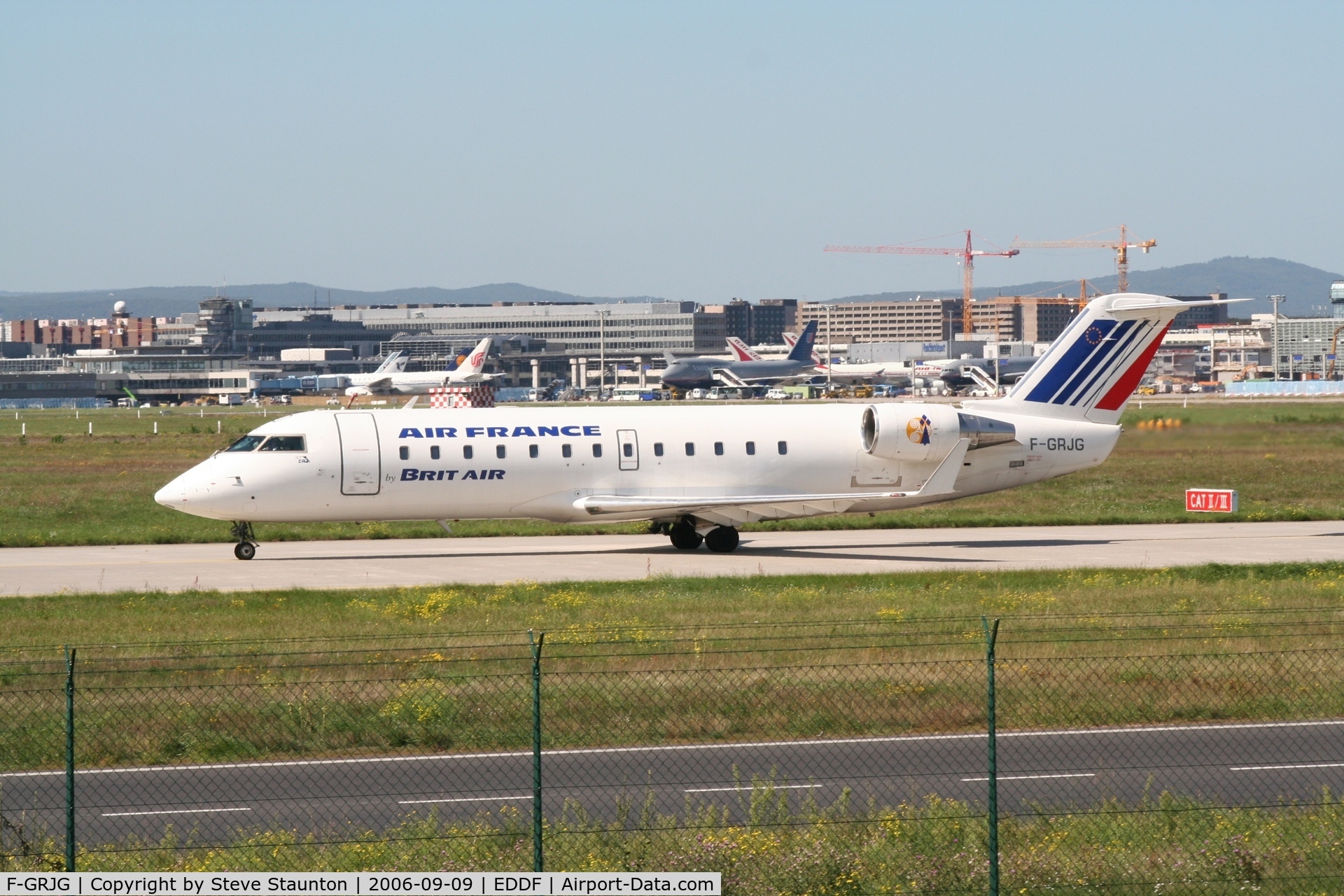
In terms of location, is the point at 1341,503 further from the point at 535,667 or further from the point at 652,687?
the point at 535,667

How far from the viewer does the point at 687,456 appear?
33000 mm

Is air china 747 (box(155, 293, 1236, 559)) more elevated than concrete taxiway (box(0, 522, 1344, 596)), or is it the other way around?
air china 747 (box(155, 293, 1236, 559))

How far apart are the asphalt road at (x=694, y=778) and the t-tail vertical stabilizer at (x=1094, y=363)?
18986 millimetres

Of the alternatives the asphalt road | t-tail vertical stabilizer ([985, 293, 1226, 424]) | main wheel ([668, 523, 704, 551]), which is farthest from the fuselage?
the asphalt road

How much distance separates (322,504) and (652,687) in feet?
49.3

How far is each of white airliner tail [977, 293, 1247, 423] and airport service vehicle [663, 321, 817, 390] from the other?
451 feet

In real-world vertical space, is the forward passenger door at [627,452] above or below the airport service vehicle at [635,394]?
above

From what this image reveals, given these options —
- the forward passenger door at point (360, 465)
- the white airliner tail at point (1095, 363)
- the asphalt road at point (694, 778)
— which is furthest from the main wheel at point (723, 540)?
the asphalt road at point (694, 778)

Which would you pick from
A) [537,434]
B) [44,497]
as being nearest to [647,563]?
[537,434]

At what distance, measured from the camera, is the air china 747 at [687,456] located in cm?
3138

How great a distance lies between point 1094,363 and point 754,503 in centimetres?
915

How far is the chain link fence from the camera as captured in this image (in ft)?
37.0

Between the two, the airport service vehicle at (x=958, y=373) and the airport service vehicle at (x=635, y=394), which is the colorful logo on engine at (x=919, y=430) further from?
the airport service vehicle at (x=958, y=373)

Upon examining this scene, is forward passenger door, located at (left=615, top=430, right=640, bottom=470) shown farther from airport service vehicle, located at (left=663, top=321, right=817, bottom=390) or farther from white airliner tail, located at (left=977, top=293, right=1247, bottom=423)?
airport service vehicle, located at (left=663, top=321, right=817, bottom=390)
